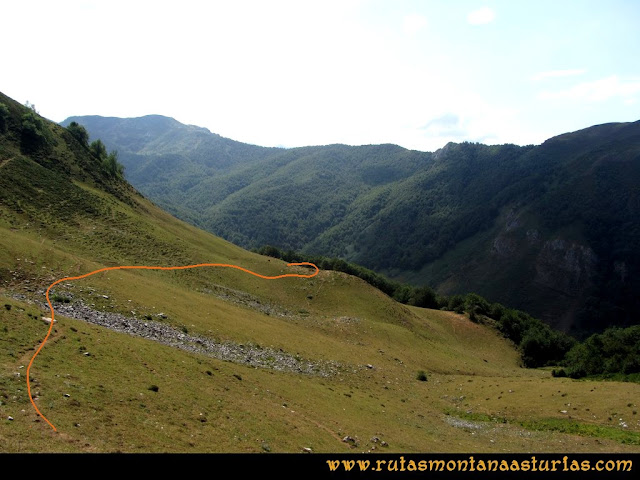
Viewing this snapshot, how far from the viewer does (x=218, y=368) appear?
28.5m

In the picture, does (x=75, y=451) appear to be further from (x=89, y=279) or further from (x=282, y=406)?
(x=89, y=279)

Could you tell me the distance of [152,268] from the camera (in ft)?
182

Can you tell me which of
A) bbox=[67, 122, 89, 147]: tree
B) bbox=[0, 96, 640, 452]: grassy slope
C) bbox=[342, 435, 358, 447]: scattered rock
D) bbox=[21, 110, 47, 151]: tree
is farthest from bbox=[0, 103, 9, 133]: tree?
bbox=[342, 435, 358, 447]: scattered rock

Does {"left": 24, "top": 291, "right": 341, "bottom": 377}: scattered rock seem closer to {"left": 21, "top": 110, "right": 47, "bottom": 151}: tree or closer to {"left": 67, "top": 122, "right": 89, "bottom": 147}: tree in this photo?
{"left": 21, "top": 110, "right": 47, "bottom": 151}: tree

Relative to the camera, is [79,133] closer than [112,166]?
No

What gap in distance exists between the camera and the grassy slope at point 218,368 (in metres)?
18.2

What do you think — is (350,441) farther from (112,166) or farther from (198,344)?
(112,166)

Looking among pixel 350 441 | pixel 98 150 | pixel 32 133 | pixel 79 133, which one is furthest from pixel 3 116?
pixel 350 441

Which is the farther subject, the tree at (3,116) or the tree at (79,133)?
the tree at (79,133)

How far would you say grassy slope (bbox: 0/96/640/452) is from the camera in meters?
18.2

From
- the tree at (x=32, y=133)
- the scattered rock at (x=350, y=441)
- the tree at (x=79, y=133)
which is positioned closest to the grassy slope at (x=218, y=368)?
the scattered rock at (x=350, y=441)

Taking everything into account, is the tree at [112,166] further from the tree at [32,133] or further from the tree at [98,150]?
the tree at [32,133]

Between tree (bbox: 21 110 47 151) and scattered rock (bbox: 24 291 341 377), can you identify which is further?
tree (bbox: 21 110 47 151)

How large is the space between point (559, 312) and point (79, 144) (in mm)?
199518
